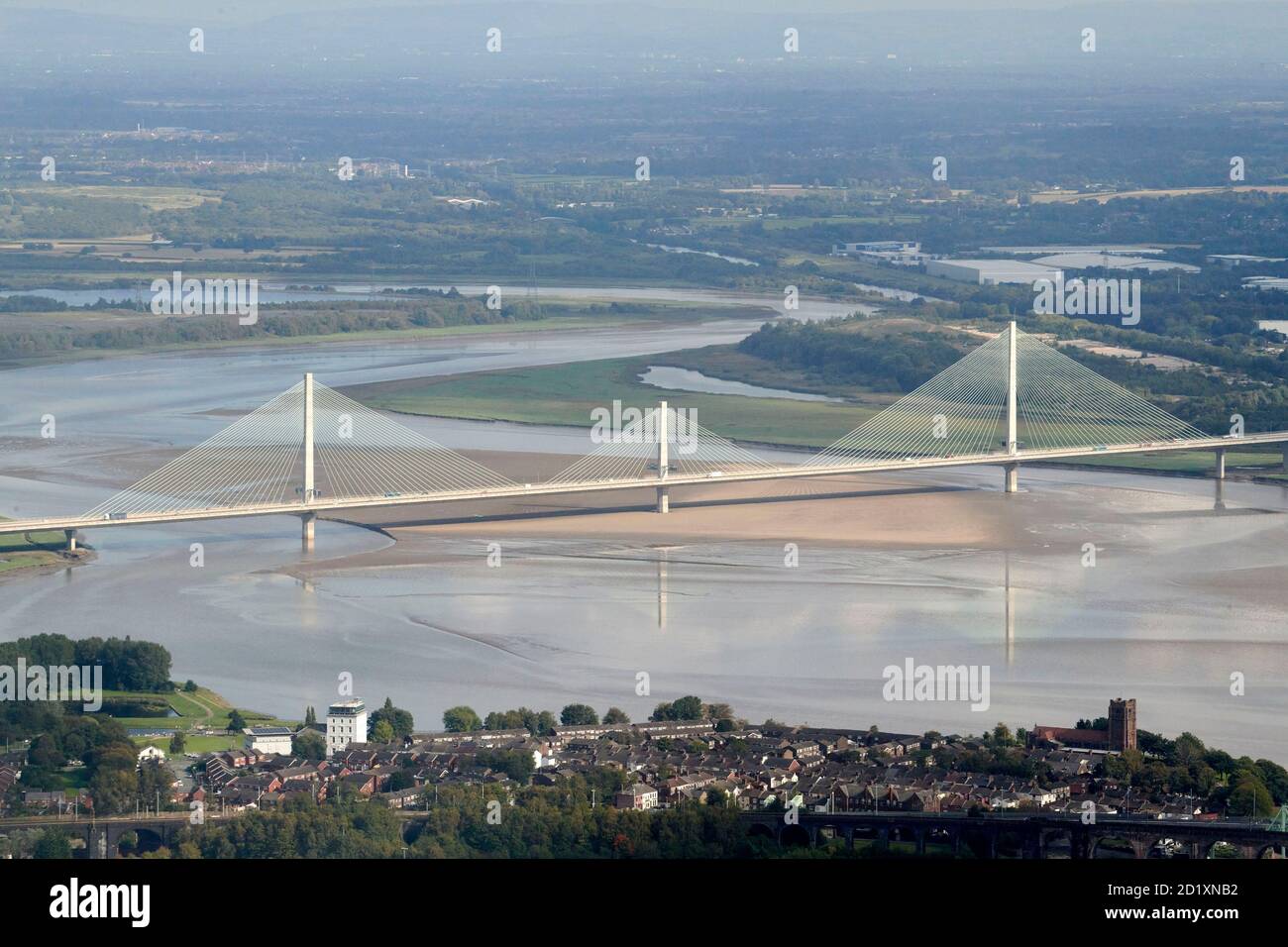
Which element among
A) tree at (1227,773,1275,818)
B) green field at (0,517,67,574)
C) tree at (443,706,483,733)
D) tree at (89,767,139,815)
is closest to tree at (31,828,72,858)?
tree at (89,767,139,815)

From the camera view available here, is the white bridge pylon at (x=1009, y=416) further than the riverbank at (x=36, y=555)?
Answer: Yes

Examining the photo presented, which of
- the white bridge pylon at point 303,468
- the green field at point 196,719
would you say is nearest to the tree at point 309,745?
the green field at point 196,719

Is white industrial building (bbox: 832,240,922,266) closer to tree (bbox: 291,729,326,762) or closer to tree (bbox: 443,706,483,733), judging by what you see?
tree (bbox: 443,706,483,733)

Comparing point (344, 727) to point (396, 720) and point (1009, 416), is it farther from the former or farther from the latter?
point (1009, 416)

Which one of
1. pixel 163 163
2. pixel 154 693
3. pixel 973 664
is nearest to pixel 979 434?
pixel 973 664

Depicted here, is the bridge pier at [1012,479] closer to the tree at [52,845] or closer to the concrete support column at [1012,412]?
the concrete support column at [1012,412]
